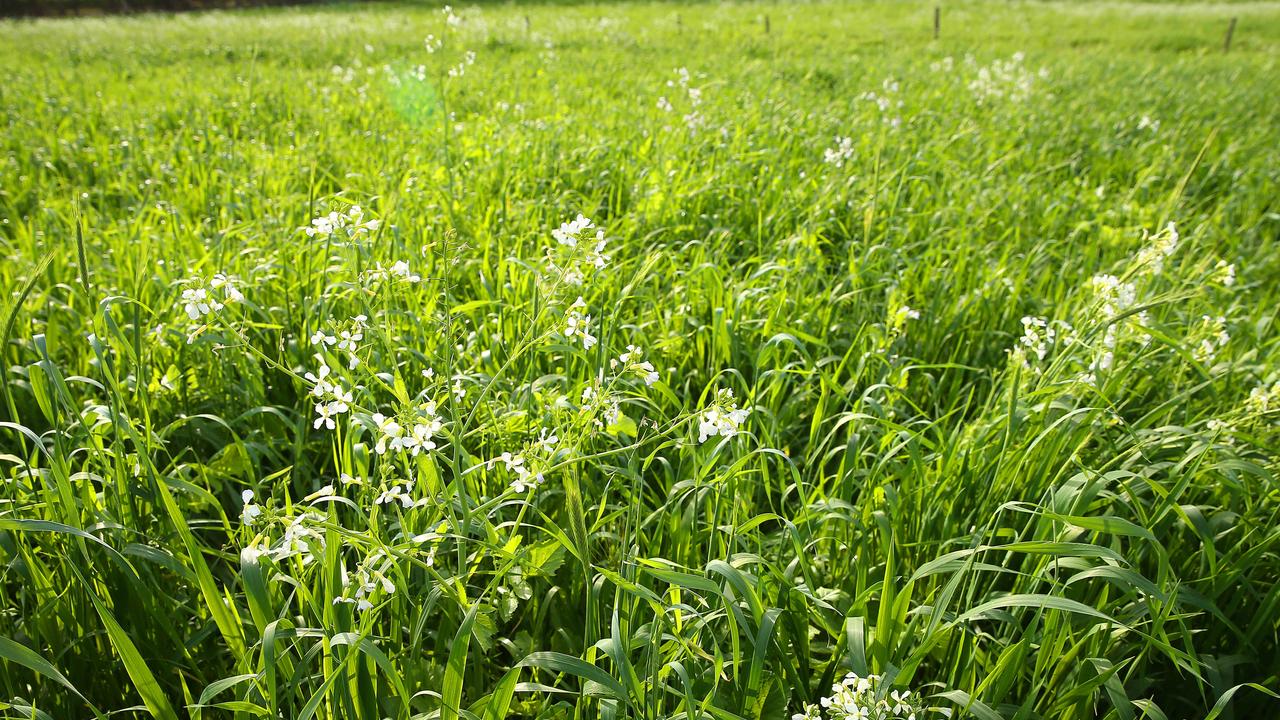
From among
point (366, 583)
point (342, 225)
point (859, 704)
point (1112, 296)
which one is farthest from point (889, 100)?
point (366, 583)

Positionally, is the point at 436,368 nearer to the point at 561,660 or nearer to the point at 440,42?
the point at 561,660

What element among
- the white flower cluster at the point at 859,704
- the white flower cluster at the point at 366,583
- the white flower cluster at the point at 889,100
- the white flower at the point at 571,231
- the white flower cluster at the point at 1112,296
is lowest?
the white flower cluster at the point at 859,704

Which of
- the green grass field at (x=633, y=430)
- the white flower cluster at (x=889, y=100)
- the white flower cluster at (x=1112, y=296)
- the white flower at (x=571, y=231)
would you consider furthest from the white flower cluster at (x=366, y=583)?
the white flower cluster at (x=889, y=100)

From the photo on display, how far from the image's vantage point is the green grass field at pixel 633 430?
150cm

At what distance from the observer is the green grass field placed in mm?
1501

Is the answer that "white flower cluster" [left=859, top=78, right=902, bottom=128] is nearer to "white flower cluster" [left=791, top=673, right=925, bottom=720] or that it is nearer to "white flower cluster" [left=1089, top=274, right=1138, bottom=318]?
"white flower cluster" [left=1089, top=274, right=1138, bottom=318]

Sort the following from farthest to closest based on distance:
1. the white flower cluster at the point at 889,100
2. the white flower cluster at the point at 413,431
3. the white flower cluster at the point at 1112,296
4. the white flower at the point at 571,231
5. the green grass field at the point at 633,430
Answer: the white flower cluster at the point at 889,100
the white flower cluster at the point at 1112,296
the white flower at the point at 571,231
the green grass field at the point at 633,430
the white flower cluster at the point at 413,431

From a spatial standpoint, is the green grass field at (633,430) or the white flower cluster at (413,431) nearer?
the white flower cluster at (413,431)

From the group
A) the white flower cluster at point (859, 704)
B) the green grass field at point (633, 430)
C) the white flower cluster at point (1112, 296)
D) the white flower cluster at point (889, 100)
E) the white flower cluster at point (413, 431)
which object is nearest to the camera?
the white flower cluster at point (859, 704)

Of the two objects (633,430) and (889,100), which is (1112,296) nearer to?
(633,430)

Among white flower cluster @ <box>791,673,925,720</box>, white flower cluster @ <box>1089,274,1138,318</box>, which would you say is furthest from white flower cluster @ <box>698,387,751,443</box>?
white flower cluster @ <box>1089,274,1138,318</box>

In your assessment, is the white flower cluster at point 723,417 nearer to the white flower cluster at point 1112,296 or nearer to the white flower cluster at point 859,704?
the white flower cluster at point 859,704

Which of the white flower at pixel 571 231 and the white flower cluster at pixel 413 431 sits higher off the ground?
the white flower at pixel 571 231

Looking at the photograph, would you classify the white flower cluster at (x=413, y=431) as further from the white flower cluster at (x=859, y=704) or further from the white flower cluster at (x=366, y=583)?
the white flower cluster at (x=859, y=704)
